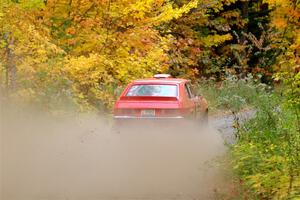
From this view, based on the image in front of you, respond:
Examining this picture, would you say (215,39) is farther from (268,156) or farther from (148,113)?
(268,156)

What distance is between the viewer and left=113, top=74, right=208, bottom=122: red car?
13.7 metres

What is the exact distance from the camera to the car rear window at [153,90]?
14.1 metres

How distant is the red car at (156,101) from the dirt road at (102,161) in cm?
33

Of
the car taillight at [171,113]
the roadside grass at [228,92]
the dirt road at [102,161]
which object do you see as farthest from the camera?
the roadside grass at [228,92]

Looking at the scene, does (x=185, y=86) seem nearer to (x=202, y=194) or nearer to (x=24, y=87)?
(x=24, y=87)

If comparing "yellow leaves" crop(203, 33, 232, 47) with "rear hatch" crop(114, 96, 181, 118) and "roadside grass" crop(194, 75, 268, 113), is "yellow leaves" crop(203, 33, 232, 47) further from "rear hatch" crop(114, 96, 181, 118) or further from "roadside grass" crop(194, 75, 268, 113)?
"rear hatch" crop(114, 96, 181, 118)

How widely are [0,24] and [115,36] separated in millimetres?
5288

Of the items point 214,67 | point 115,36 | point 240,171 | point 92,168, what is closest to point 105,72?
point 115,36

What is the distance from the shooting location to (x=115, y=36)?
18.4 metres

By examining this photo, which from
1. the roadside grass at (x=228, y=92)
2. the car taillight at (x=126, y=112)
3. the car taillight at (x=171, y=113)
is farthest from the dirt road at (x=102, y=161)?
the roadside grass at (x=228, y=92)

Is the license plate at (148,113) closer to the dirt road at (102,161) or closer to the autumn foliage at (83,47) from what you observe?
the dirt road at (102,161)

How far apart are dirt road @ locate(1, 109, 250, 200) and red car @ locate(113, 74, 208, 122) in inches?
12.9

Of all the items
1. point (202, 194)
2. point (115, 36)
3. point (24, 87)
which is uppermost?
point (115, 36)

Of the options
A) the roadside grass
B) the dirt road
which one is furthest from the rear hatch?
the roadside grass
